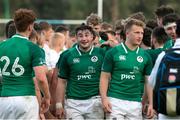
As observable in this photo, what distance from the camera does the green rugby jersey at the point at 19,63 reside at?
11625mm

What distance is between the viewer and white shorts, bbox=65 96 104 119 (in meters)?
12.8

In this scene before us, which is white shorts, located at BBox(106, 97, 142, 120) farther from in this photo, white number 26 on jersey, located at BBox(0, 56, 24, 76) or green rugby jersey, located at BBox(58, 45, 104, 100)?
white number 26 on jersey, located at BBox(0, 56, 24, 76)

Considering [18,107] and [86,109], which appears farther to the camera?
[86,109]

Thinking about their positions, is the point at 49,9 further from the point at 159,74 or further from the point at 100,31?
the point at 159,74

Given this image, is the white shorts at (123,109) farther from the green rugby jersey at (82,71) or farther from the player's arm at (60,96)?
the player's arm at (60,96)

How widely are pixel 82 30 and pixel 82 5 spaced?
33272 mm

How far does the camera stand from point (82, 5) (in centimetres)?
4609

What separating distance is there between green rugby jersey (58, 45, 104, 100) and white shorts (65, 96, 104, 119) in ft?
0.25

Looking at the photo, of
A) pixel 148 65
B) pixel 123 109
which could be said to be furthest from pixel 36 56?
pixel 148 65

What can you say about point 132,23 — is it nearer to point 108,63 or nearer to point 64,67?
point 108,63

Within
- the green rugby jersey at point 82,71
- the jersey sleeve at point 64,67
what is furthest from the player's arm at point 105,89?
the jersey sleeve at point 64,67

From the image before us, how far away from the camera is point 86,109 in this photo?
502 inches

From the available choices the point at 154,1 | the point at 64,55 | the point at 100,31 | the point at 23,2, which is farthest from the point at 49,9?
the point at 64,55

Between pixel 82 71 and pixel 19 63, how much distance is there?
4.76ft
